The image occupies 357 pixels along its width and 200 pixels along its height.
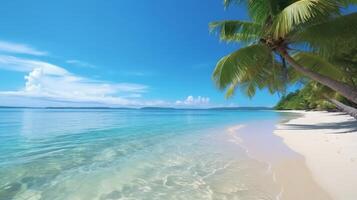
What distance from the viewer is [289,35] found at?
479cm

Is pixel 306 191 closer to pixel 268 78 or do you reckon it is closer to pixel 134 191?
pixel 134 191

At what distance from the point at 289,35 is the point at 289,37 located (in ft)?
0.24

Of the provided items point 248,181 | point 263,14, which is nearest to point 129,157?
point 248,181

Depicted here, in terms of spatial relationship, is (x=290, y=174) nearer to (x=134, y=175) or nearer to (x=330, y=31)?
(x=330, y=31)

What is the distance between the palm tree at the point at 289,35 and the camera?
3.94 metres

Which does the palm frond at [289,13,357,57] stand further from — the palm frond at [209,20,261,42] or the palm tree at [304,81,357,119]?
the palm tree at [304,81,357,119]

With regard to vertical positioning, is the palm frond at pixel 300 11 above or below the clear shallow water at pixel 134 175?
above

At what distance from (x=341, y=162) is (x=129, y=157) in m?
5.52

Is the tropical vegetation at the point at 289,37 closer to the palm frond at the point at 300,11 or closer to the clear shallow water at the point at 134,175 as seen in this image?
the palm frond at the point at 300,11

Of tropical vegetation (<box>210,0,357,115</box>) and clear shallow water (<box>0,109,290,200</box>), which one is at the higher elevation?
tropical vegetation (<box>210,0,357,115</box>)

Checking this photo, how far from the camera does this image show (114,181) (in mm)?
5070

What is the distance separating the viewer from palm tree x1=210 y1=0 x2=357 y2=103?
3.94m

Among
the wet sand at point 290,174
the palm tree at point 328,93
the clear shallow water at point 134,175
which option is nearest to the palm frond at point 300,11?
the wet sand at point 290,174

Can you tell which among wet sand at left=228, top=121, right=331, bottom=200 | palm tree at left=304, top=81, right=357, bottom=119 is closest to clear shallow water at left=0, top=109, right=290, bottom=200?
wet sand at left=228, top=121, right=331, bottom=200
